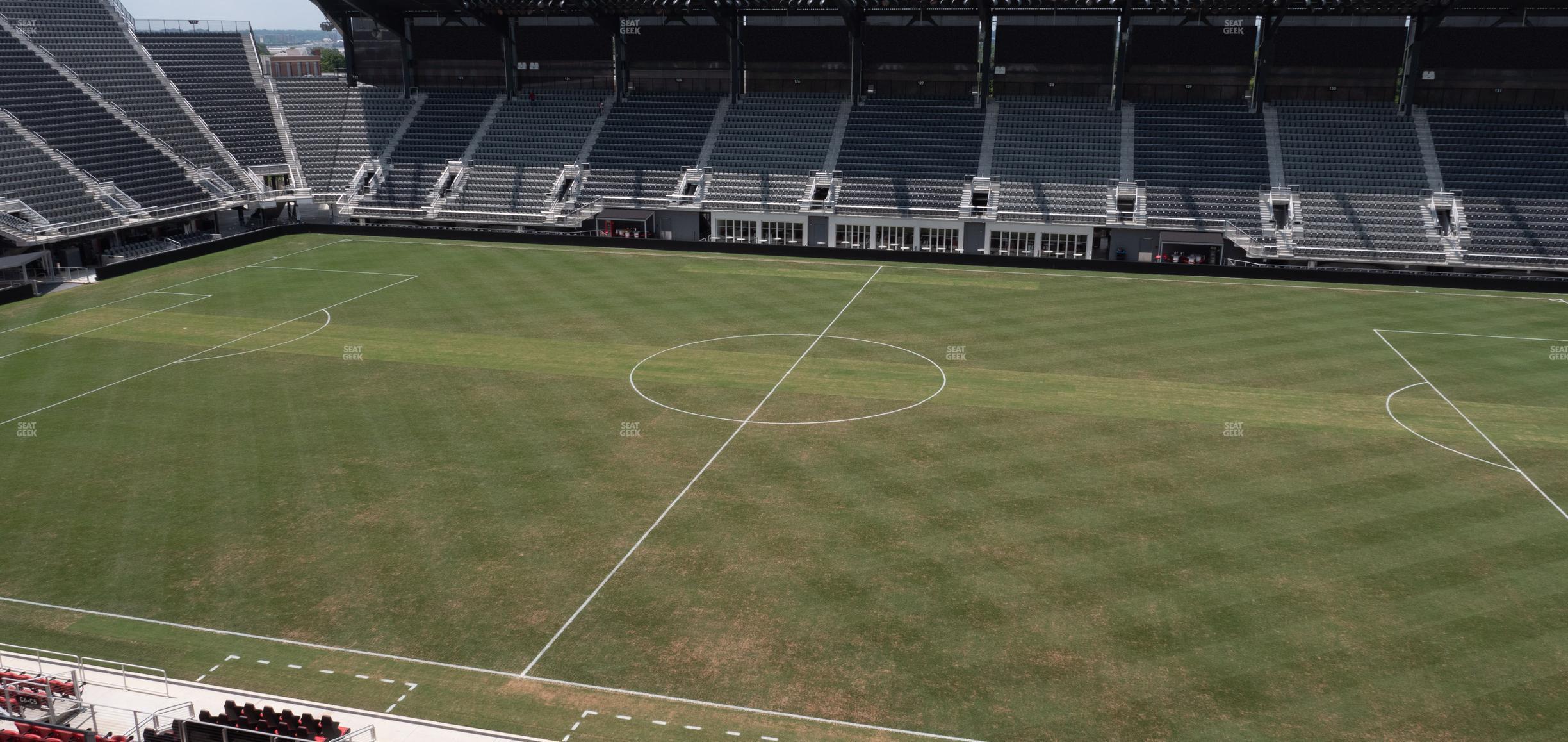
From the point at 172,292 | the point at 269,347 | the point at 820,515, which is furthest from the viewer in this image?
the point at 172,292

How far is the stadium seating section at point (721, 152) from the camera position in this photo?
5241 cm

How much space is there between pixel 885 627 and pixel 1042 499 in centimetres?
693

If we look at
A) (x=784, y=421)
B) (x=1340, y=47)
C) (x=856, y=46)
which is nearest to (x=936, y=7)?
(x=856, y=46)

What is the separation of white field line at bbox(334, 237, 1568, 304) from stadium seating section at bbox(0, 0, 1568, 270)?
3800 mm

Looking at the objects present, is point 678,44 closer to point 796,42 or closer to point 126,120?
point 796,42

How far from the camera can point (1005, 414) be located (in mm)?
29016

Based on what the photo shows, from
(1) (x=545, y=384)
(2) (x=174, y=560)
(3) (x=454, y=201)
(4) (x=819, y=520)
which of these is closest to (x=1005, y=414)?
(4) (x=819, y=520)

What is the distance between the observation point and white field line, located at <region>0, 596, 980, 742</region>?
15273 mm

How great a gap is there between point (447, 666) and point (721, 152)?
50.6 meters

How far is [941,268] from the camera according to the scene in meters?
51.5

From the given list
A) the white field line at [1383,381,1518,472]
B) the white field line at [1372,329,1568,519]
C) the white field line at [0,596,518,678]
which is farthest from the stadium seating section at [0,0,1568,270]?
the white field line at [0,596,518,678]

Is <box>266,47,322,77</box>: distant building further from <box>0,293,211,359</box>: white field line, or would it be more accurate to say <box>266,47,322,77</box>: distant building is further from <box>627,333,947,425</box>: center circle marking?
<box>627,333,947,425</box>: center circle marking

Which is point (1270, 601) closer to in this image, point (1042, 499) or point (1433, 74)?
point (1042, 499)

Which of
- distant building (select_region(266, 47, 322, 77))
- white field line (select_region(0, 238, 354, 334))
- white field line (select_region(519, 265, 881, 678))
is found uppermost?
distant building (select_region(266, 47, 322, 77))
